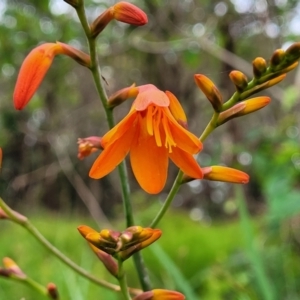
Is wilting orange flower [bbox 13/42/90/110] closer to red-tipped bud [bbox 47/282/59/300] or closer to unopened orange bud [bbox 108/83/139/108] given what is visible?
unopened orange bud [bbox 108/83/139/108]

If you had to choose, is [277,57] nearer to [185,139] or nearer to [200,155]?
[185,139]

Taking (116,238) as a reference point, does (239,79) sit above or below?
above

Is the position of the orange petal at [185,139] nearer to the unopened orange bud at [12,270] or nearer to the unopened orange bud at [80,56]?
the unopened orange bud at [80,56]

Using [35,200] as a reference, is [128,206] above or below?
above

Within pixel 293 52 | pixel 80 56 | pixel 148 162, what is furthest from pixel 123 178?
pixel 293 52

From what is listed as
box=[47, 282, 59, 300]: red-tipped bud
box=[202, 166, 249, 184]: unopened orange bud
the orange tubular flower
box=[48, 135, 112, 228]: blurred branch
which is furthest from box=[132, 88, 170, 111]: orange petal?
box=[48, 135, 112, 228]: blurred branch

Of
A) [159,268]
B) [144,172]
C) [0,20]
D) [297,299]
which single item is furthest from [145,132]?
[0,20]

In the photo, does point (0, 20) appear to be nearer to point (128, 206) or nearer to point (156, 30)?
point (156, 30)
